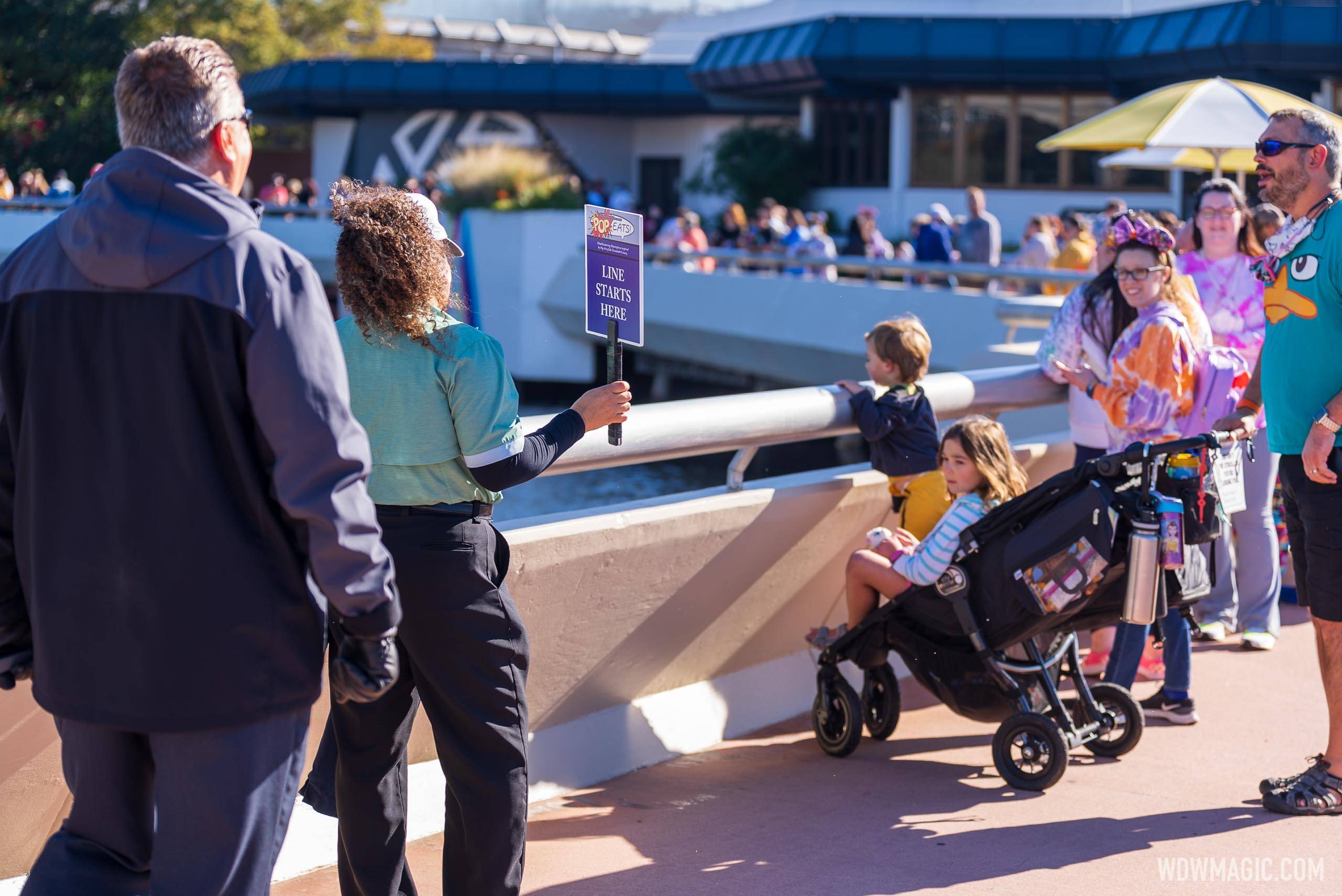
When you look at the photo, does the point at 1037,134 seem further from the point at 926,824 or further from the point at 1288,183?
the point at 926,824

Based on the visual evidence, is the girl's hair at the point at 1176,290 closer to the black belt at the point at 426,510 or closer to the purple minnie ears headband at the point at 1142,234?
the purple minnie ears headband at the point at 1142,234

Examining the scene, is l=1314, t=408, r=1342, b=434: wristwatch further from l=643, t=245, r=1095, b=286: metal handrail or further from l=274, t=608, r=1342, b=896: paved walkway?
l=643, t=245, r=1095, b=286: metal handrail

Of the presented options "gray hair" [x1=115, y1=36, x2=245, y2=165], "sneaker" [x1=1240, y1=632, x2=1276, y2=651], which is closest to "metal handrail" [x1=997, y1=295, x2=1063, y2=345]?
"sneaker" [x1=1240, y1=632, x2=1276, y2=651]

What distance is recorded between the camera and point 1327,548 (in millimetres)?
4676

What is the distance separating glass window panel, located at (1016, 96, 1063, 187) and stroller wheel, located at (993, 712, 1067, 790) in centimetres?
3368

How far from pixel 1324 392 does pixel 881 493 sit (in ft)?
5.77

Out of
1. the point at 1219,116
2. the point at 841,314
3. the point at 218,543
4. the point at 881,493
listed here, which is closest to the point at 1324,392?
the point at 881,493

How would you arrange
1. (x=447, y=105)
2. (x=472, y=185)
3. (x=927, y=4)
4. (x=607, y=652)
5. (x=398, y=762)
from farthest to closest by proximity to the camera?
(x=447, y=105), (x=927, y=4), (x=472, y=185), (x=607, y=652), (x=398, y=762)

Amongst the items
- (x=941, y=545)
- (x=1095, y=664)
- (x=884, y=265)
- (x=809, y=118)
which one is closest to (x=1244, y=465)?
(x=1095, y=664)

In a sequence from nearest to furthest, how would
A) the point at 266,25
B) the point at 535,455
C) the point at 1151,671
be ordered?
the point at 535,455 → the point at 1151,671 → the point at 266,25

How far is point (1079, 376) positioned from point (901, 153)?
3439cm

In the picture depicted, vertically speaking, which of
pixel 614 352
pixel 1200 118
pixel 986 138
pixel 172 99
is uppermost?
pixel 986 138

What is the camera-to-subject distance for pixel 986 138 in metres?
38.2

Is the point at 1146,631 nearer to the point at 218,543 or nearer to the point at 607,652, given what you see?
the point at 607,652
